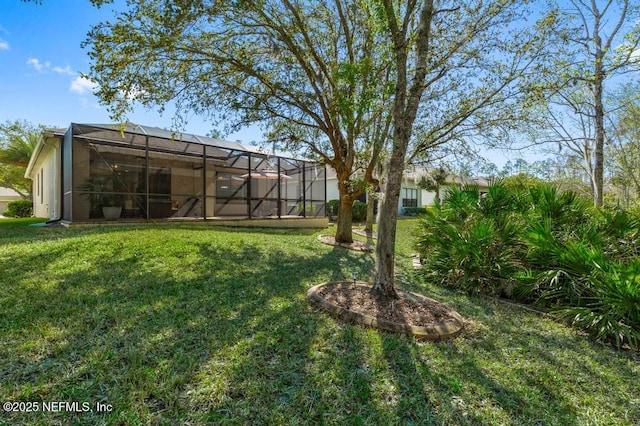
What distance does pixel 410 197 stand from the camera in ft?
101


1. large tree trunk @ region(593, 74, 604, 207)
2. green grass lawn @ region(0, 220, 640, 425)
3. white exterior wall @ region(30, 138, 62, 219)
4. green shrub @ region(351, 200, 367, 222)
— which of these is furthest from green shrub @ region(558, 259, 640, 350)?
green shrub @ region(351, 200, 367, 222)

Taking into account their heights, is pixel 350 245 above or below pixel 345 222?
below

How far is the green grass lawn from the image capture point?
1896mm

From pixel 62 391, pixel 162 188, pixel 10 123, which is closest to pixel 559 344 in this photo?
pixel 62 391

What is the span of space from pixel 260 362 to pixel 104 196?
10272mm

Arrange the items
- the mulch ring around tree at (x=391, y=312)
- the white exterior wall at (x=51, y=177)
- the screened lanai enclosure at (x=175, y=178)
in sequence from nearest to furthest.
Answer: the mulch ring around tree at (x=391, y=312) < the screened lanai enclosure at (x=175, y=178) < the white exterior wall at (x=51, y=177)

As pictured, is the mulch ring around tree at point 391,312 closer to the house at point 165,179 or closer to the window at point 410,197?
the house at point 165,179

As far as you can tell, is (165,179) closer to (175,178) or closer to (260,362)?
(175,178)

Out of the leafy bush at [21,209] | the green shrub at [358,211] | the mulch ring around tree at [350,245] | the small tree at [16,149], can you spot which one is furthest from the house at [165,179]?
the small tree at [16,149]

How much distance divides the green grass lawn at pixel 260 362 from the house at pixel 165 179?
6.08 m

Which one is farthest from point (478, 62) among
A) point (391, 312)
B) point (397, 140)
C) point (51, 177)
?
point (51, 177)

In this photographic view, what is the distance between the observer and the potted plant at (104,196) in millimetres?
9656

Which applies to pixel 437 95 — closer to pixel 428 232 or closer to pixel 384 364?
pixel 428 232

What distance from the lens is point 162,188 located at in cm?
1194
